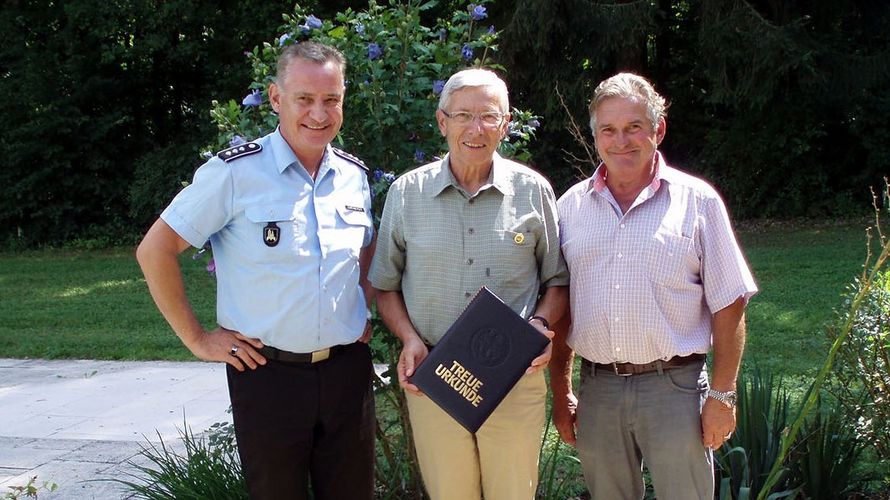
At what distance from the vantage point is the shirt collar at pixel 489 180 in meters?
2.81

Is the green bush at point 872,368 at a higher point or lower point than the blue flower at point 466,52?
lower

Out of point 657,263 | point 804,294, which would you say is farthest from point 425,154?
point 804,294

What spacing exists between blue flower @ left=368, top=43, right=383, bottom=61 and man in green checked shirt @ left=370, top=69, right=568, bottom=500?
3.14 feet

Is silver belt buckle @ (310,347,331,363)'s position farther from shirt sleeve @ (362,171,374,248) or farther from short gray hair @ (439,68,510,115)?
short gray hair @ (439,68,510,115)

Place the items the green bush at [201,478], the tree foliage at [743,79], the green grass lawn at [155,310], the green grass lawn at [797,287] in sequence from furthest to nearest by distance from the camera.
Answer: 1. the tree foliage at [743,79]
2. the green grass lawn at [155,310]
3. the green grass lawn at [797,287]
4. the green bush at [201,478]

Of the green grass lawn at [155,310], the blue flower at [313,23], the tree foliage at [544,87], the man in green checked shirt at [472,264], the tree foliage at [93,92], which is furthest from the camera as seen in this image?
the tree foliage at [93,92]

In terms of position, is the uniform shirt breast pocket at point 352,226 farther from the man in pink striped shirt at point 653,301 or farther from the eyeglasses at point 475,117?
the man in pink striped shirt at point 653,301

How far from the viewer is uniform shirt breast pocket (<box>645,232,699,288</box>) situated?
8.99 feet

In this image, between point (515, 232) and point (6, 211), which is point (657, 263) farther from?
point (6, 211)

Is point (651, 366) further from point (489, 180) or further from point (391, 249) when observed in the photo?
point (391, 249)

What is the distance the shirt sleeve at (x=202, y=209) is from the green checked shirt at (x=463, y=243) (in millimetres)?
517

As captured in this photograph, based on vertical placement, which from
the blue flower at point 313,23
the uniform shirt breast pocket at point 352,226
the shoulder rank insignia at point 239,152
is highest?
the blue flower at point 313,23

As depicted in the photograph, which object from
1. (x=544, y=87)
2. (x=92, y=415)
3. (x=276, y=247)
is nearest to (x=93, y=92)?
(x=544, y=87)

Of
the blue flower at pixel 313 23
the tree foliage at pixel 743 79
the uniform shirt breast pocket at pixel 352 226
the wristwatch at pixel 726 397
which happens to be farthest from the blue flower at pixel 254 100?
the tree foliage at pixel 743 79
